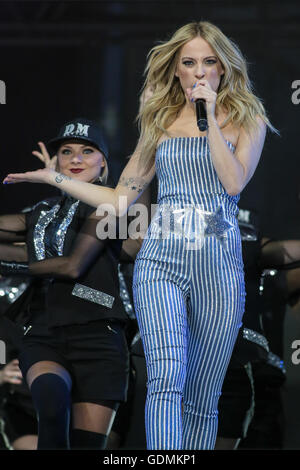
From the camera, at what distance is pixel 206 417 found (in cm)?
265

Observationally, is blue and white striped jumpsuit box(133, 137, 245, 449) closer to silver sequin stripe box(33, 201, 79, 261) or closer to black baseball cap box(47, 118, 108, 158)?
silver sequin stripe box(33, 201, 79, 261)

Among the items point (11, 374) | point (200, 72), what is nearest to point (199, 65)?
point (200, 72)

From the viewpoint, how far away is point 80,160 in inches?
142

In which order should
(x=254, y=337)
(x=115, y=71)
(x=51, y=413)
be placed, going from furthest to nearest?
(x=115, y=71) < (x=254, y=337) < (x=51, y=413)

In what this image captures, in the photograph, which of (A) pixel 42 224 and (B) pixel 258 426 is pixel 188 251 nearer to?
(A) pixel 42 224

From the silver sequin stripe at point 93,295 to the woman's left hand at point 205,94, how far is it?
971mm

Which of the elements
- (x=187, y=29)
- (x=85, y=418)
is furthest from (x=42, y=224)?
(x=187, y=29)

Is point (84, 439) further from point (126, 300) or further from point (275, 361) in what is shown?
point (275, 361)

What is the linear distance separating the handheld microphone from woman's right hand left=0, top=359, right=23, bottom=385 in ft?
5.40

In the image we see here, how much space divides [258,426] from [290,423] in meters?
0.18

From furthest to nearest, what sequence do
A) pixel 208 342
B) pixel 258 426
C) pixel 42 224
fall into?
pixel 258 426 < pixel 42 224 < pixel 208 342

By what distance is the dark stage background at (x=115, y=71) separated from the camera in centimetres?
478

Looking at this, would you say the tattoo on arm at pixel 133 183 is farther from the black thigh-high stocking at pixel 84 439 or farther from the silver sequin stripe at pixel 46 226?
the black thigh-high stocking at pixel 84 439

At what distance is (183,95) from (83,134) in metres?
0.74
